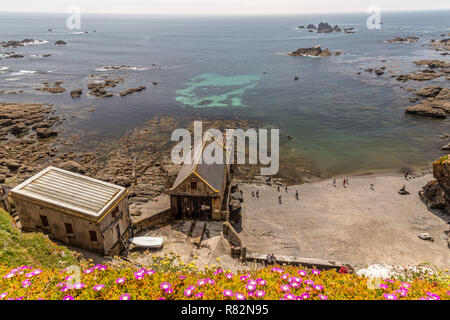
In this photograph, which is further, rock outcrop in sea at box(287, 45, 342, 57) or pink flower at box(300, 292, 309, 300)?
rock outcrop in sea at box(287, 45, 342, 57)

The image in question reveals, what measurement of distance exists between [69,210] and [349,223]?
30.6 m

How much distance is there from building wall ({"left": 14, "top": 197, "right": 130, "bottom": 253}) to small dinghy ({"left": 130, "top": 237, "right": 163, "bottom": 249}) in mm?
2496

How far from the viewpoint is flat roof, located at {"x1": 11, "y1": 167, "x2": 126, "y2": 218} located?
2331 cm

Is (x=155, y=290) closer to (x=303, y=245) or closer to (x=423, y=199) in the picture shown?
(x=303, y=245)

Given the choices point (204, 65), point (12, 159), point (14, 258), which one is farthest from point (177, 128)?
point (204, 65)

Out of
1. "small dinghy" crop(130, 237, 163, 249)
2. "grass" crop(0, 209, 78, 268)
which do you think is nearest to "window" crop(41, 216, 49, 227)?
"grass" crop(0, 209, 78, 268)

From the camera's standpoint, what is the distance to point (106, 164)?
52.8 meters

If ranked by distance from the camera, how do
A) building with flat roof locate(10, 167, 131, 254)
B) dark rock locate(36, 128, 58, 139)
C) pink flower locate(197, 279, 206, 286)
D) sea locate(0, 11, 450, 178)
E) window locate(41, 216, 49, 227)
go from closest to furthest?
1. pink flower locate(197, 279, 206, 286)
2. building with flat roof locate(10, 167, 131, 254)
3. window locate(41, 216, 49, 227)
4. sea locate(0, 11, 450, 178)
5. dark rock locate(36, 128, 58, 139)

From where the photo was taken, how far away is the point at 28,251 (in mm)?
16609

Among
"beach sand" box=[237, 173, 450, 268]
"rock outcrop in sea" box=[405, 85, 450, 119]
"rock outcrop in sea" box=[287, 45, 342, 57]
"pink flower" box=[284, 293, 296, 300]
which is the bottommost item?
"beach sand" box=[237, 173, 450, 268]

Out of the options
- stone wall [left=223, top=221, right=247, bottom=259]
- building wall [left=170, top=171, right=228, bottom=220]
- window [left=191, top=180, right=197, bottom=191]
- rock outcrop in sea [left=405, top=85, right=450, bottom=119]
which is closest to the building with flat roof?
building wall [left=170, top=171, right=228, bottom=220]

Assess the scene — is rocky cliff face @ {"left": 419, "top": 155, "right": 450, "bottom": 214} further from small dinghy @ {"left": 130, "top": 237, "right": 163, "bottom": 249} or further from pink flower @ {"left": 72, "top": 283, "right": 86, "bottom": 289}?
pink flower @ {"left": 72, "top": 283, "right": 86, "bottom": 289}

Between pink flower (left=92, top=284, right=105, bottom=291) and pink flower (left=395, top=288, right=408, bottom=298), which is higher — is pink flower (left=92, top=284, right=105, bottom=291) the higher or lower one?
the higher one

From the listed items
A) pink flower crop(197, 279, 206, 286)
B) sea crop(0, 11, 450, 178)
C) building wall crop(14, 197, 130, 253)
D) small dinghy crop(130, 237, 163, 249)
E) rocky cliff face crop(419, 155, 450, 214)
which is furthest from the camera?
sea crop(0, 11, 450, 178)
